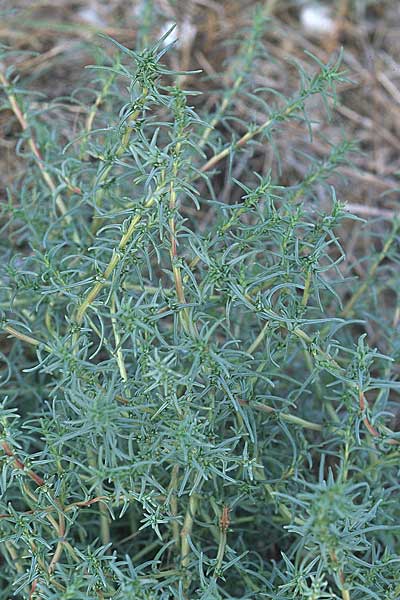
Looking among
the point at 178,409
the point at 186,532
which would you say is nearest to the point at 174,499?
the point at 186,532

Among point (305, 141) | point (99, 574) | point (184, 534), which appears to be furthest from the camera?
point (305, 141)

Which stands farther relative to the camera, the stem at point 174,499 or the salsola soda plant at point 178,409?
the stem at point 174,499

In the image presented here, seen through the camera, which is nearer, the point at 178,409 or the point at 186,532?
the point at 178,409

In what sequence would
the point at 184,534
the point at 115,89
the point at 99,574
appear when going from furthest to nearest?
the point at 115,89, the point at 184,534, the point at 99,574

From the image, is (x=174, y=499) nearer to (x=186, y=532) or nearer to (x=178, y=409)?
(x=186, y=532)

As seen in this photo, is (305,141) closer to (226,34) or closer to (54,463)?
(226,34)

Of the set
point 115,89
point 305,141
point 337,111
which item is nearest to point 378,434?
point 115,89

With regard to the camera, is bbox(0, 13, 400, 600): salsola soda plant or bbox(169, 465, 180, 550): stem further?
bbox(169, 465, 180, 550): stem

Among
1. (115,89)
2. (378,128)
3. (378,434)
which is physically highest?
(115,89)

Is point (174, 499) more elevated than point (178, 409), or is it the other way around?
point (178, 409)

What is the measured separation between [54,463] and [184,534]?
279 millimetres

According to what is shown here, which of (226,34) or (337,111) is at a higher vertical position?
(226,34)

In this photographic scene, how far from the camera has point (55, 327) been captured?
1779 millimetres

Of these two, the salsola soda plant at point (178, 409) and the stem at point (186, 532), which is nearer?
the salsola soda plant at point (178, 409)
